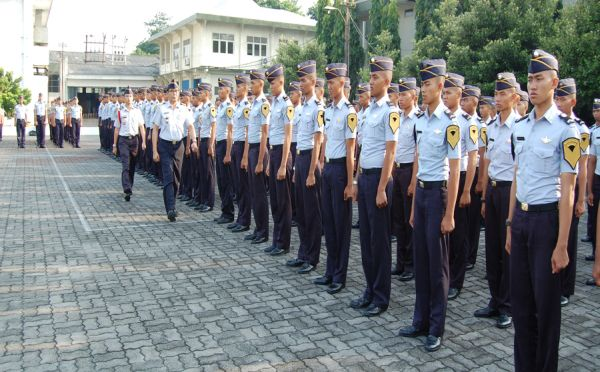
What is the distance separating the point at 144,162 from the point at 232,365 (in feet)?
40.9

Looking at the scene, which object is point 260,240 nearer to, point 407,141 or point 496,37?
point 407,141

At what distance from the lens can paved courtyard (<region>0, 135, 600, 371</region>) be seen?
4.21 metres

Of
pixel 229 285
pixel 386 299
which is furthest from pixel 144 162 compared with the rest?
pixel 386 299

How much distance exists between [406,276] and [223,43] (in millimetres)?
34605

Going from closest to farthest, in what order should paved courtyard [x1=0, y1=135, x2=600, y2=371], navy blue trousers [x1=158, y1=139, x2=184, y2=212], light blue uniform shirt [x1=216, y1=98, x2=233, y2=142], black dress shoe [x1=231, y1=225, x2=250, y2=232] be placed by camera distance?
paved courtyard [x1=0, y1=135, x2=600, y2=371], black dress shoe [x1=231, y1=225, x2=250, y2=232], light blue uniform shirt [x1=216, y1=98, x2=233, y2=142], navy blue trousers [x1=158, y1=139, x2=184, y2=212]

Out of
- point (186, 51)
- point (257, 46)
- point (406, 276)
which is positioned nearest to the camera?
point (406, 276)

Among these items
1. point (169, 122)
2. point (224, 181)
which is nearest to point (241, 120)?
point (224, 181)

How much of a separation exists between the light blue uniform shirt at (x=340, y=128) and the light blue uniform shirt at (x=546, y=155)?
2.10 metres

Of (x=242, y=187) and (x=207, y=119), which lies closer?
(x=242, y=187)

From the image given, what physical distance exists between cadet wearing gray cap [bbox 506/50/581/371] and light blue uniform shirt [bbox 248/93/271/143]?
14.5 feet

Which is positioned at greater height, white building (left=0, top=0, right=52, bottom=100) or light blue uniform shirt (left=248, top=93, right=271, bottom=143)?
white building (left=0, top=0, right=52, bottom=100)

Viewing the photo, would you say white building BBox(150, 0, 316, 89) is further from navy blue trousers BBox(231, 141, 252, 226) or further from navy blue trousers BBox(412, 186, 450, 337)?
navy blue trousers BBox(412, 186, 450, 337)

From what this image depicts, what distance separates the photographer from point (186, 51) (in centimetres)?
4081

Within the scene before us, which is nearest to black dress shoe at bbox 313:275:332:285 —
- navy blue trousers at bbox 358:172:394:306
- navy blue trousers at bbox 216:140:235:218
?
navy blue trousers at bbox 358:172:394:306
